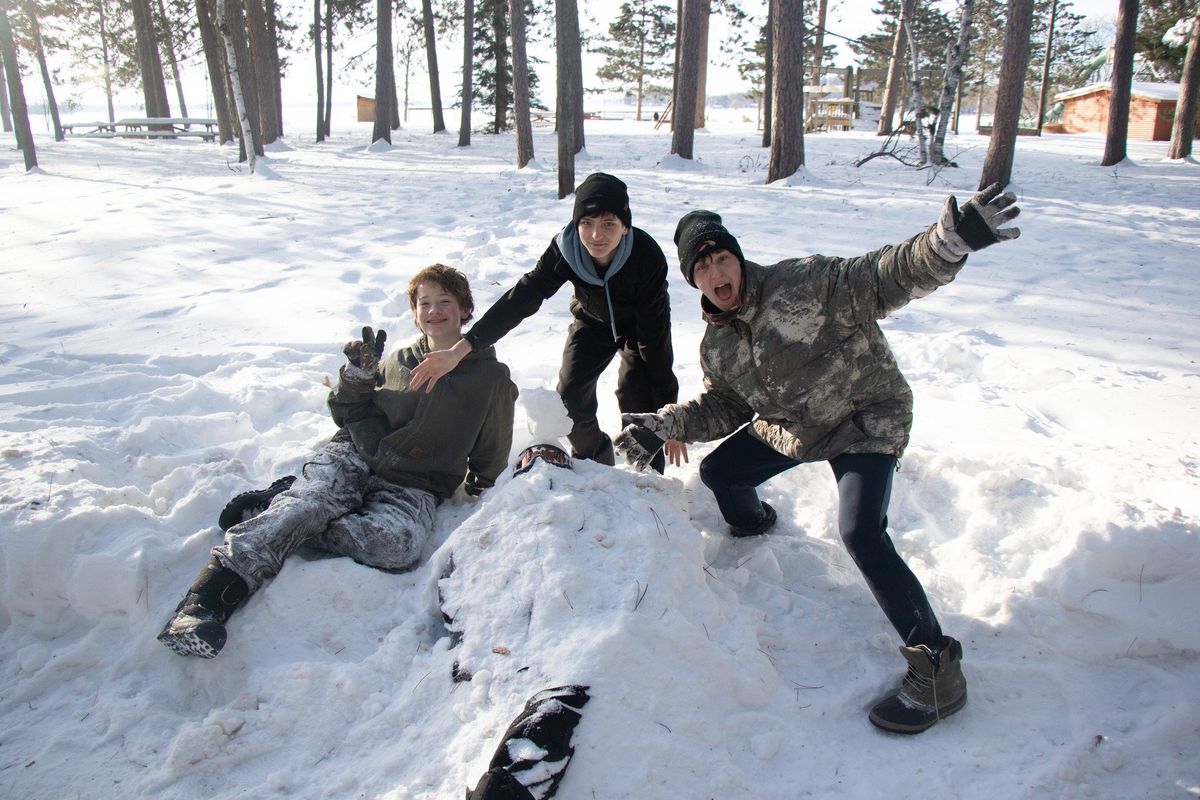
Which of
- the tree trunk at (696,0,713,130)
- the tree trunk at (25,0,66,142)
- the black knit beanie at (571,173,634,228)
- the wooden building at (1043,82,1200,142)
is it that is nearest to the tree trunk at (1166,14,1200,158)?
the wooden building at (1043,82,1200,142)

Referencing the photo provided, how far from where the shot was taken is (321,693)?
2328mm

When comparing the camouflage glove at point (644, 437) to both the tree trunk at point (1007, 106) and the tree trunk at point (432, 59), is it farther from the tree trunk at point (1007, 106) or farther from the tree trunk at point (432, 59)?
the tree trunk at point (432, 59)

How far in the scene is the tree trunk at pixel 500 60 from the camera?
23297 mm

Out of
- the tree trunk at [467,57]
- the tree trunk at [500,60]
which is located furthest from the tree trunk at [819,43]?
the tree trunk at [467,57]

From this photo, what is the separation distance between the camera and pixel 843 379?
262 cm

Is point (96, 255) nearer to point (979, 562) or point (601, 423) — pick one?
point (601, 423)

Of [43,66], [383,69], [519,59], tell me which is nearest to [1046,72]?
[383,69]

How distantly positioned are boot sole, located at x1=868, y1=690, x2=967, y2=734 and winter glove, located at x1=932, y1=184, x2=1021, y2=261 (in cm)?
143

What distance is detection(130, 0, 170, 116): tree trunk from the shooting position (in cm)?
2209

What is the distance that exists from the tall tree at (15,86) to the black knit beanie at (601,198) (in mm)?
15562

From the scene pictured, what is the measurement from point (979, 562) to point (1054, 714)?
754 mm

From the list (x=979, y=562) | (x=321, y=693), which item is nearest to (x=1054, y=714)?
(x=979, y=562)

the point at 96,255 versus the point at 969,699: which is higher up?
the point at 96,255

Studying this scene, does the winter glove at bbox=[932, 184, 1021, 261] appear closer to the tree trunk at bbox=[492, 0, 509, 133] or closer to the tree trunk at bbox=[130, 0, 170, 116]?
the tree trunk at bbox=[492, 0, 509, 133]
